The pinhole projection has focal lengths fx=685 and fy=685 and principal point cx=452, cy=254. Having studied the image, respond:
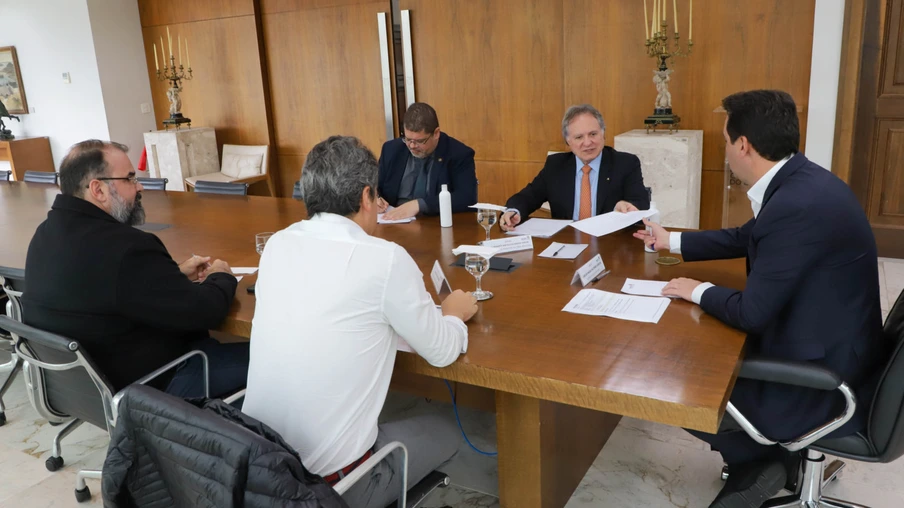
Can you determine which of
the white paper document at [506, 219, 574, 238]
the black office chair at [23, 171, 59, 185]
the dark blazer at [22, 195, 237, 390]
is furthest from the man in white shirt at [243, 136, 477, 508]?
the black office chair at [23, 171, 59, 185]

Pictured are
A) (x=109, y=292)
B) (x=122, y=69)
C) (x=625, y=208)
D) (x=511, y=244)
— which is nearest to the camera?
(x=109, y=292)

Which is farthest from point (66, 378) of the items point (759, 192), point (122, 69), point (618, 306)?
point (122, 69)

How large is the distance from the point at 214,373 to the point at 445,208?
1.28 meters

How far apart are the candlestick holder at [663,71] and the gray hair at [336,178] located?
11.6ft

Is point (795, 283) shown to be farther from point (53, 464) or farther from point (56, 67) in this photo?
point (56, 67)

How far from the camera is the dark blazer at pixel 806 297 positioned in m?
1.77

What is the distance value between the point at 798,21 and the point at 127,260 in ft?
14.5

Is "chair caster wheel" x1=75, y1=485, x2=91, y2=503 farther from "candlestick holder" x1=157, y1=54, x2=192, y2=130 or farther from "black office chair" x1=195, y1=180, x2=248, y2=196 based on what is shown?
"candlestick holder" x1=157, y1=54, x2=192, y2=130

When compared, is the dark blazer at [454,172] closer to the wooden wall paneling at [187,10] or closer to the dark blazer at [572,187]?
the dark blazer at [572,187]

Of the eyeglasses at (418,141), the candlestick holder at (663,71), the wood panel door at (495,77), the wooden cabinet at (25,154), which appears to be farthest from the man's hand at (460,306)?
the wooden cabinet at (25,154)

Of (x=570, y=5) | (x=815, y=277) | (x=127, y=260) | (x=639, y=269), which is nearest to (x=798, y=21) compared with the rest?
(x=570, y=5)

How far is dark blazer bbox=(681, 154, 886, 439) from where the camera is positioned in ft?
5.82

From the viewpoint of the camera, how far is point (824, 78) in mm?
4520

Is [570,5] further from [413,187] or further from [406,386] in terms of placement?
[406,386]
